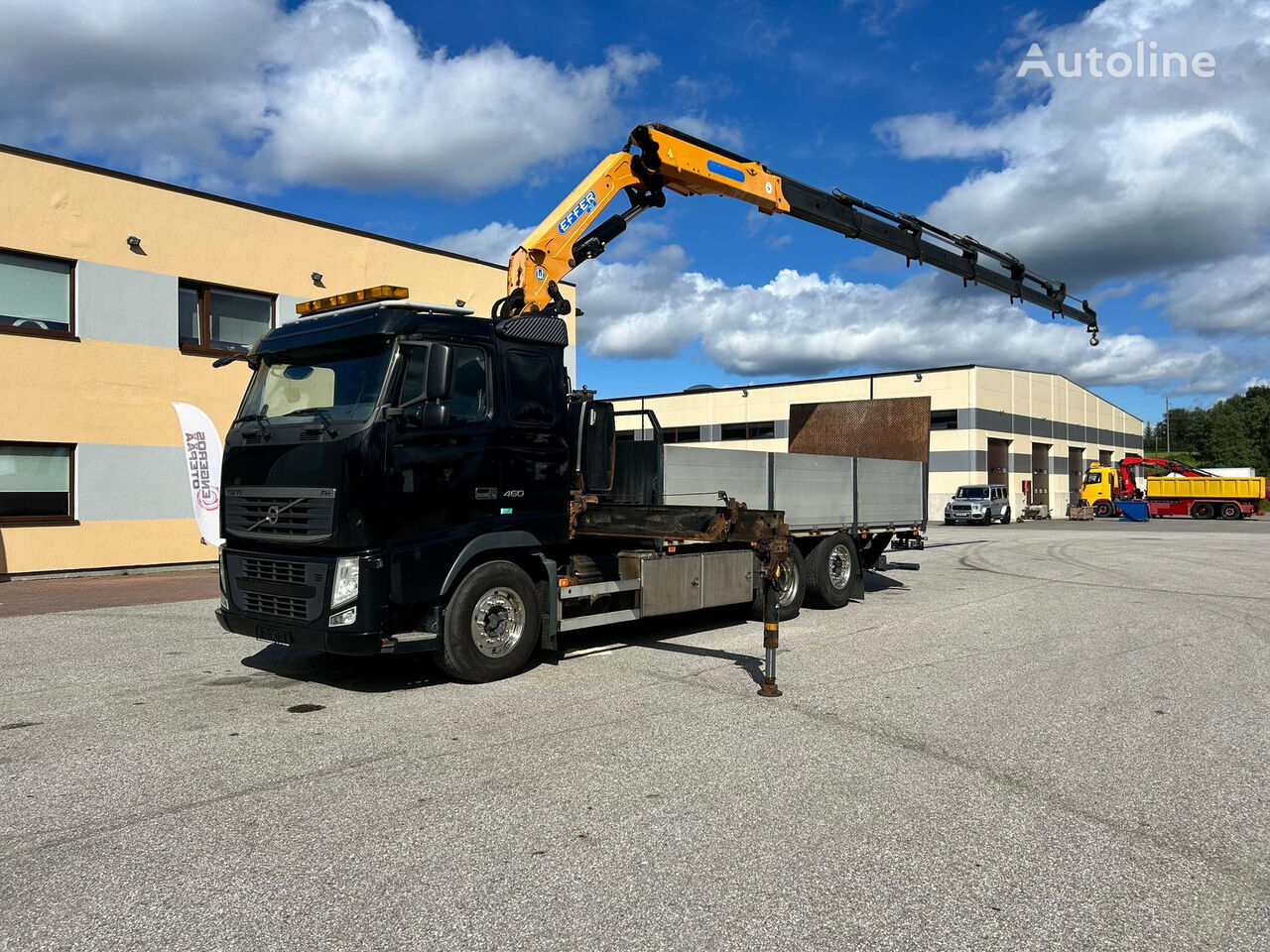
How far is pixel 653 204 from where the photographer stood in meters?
10.8

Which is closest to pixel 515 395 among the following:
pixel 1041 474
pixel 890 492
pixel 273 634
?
pixel 273 634

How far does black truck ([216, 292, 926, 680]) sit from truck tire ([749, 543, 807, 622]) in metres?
2.08

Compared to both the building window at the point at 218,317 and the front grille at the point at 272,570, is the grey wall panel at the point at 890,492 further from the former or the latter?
the building window at the point at 218,317

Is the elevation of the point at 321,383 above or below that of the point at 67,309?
below

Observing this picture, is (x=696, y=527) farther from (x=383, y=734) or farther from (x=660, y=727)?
(x=383, y=734)

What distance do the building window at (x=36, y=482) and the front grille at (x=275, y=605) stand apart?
1047cm

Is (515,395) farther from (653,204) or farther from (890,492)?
(890,492)

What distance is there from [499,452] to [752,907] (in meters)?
4.56

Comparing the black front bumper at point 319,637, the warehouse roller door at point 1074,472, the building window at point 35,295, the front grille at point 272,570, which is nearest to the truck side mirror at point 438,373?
the front grille at point 272,570

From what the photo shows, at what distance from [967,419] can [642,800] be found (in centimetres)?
4246

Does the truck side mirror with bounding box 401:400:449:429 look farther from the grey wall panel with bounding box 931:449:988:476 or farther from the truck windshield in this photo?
the grey wall panel with bounding box 931:449:988:476

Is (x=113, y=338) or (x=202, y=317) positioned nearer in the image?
(x=113, y=338)

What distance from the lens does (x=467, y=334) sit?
7156 millimetres

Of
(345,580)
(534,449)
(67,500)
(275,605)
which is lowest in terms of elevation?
(275,605)
